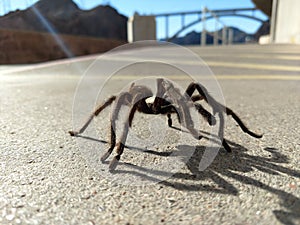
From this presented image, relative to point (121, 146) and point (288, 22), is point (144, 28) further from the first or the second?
point (121, 146)

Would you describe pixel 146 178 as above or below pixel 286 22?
below

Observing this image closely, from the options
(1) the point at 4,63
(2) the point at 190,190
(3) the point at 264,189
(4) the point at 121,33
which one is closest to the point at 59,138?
(2) the point at 190,190

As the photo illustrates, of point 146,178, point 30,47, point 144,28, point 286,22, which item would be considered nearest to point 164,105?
point 146,178

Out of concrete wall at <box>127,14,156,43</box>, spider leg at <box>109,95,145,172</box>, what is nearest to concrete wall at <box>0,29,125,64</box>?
concrete wall at <box>127,14,156,43</box>

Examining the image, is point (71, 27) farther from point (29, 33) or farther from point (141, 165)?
point (141, 165)

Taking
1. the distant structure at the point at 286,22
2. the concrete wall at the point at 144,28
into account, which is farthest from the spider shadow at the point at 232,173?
the concrete wall at the point at 144,28

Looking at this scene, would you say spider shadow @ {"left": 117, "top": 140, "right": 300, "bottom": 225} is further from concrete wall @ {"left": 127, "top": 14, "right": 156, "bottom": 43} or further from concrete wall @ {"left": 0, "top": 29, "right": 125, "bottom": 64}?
concrete wall @ {"left": 127, "top": 14, "right": 156, "bottom": 43}

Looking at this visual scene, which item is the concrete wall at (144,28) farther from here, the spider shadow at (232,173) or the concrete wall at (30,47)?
the spider shadow at (232,173)

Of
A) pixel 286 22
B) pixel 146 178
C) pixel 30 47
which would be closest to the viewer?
pixel 146 178

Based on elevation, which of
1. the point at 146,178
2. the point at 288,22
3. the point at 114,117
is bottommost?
the point at 146,178
